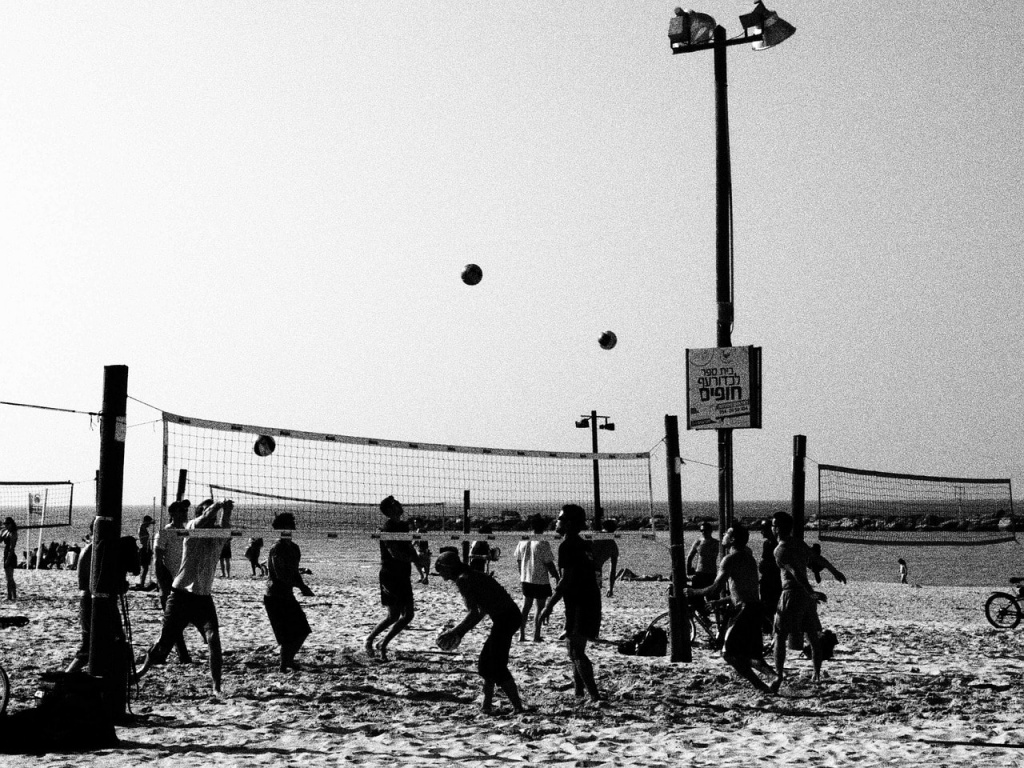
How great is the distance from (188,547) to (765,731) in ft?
15.0

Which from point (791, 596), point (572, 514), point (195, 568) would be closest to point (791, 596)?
point (791, 596)

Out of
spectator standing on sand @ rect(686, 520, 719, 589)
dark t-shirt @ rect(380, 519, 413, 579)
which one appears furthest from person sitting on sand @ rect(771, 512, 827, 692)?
dark t-shirt @ rect(380, 519, 413, 579)

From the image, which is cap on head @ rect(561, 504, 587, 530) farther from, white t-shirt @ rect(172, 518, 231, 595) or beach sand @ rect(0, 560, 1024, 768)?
white t-shirt @ rect(172, 518, 231, 595)

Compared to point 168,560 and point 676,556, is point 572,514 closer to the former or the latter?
point 676,556

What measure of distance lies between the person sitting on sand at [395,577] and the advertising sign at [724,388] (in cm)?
328

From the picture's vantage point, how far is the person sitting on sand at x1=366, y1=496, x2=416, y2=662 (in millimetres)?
10586

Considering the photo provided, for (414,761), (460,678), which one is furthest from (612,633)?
(414,761)

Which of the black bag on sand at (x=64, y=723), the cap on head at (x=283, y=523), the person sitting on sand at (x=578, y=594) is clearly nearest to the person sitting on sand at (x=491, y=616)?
the person sitting on sand at (x=578, y=594)

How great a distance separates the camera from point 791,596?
9.14 m

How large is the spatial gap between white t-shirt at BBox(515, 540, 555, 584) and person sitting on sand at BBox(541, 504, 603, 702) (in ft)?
12.6

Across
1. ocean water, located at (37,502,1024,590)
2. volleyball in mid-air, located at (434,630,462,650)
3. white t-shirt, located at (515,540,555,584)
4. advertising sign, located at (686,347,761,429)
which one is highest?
advertising sign, located at (686,347,761,429)

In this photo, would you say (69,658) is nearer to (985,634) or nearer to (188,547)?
(188,547)

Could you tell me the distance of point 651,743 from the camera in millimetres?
7156

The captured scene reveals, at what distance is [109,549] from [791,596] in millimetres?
5244
